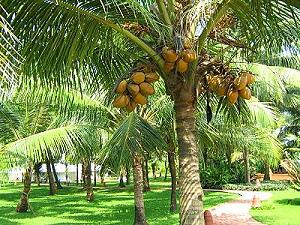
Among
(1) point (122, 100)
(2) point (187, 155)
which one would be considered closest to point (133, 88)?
(1) point (122, 100)

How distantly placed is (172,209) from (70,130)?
6.58 metres

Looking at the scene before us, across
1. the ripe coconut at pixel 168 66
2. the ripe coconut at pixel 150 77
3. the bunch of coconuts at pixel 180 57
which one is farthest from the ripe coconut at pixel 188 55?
the ripe coconut at pixel 150 77

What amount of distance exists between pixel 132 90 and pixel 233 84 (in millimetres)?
913

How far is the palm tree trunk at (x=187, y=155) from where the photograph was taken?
405 cm

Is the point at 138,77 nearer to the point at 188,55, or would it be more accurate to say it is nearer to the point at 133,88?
the point at 133,88

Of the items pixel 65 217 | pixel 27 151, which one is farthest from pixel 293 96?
pixel 27 151

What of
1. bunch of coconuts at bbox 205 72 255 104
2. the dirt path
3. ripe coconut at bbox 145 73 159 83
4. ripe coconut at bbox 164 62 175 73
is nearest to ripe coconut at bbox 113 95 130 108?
ripe coconut at bbox 145 73 159 83

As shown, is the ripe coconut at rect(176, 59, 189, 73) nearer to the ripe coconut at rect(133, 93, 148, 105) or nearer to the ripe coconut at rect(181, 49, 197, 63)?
the ripe coconut at rect(181, 49, 197, 63)

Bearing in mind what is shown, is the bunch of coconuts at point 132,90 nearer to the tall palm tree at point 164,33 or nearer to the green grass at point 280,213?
the tall palm tree at point 164,33

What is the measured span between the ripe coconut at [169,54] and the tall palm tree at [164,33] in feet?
0.18

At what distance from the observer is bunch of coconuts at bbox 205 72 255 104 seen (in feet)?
13.7

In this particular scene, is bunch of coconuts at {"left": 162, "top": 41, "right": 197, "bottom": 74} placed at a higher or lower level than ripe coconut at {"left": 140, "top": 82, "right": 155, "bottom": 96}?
higher

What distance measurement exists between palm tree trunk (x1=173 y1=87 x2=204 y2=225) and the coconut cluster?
256mm

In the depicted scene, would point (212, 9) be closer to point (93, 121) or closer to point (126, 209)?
point (93, 121)
